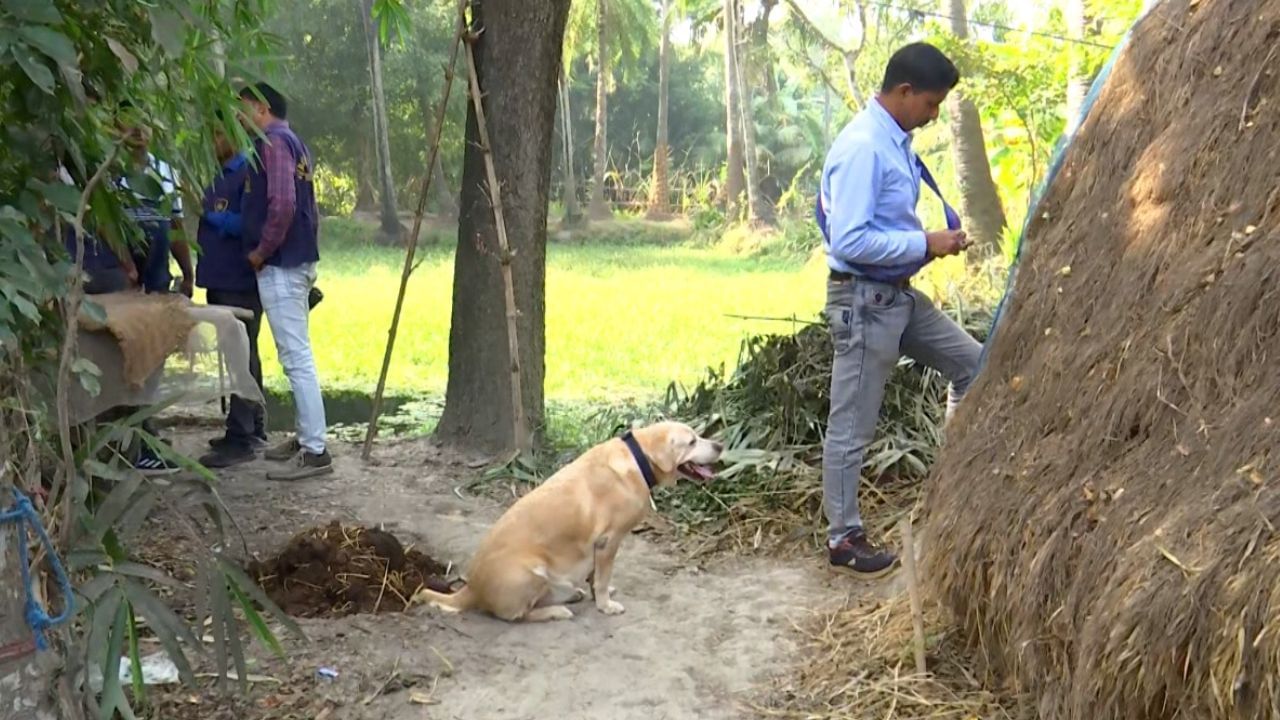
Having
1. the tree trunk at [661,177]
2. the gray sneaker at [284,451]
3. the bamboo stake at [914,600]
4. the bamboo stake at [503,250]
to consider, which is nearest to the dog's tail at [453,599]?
the bamboo stake at [914,600]

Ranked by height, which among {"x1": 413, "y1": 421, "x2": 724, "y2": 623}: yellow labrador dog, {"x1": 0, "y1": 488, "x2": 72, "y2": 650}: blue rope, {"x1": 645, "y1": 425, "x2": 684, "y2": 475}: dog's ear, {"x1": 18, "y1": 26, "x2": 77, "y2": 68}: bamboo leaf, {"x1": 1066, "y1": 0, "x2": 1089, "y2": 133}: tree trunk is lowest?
{"x1": 413, "y1": 421, "x2": 724, "y2": 623}: yellow labrador dog

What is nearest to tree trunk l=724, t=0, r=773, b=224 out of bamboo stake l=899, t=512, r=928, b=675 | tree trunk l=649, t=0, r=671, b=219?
tree trunk l=649, t=0, r=671, b=219

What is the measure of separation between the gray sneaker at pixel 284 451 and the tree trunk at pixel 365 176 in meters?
17.3

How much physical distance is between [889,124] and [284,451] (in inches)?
163

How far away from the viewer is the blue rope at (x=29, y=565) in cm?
270

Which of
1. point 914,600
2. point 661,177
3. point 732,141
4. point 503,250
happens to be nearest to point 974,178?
point 503,250

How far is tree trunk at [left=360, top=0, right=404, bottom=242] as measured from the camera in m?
20.2

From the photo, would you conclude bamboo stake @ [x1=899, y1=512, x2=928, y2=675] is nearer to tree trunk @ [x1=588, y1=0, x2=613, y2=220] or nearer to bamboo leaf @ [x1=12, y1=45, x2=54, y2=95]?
bamboo leaf @ [x1=12, y1=45, x2=54, y2=95]

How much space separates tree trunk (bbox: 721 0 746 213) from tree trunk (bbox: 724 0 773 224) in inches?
6.3

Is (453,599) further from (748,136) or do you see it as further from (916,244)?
(748,136)

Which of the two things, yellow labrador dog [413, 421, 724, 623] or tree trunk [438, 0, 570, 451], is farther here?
tree trunk [438, 0, 570, 451]

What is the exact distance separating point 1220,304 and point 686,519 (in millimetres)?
3141

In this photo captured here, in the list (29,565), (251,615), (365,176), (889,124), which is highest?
(889,124)

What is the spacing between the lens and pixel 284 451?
679cm
